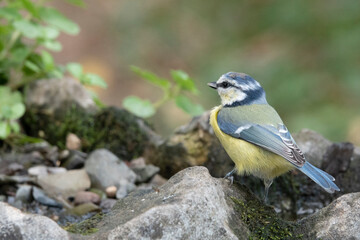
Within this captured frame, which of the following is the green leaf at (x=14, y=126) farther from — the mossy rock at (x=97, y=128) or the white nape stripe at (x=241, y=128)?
the white nape stripe at (x=241, y=128)

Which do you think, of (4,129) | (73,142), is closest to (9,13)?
(4,129)

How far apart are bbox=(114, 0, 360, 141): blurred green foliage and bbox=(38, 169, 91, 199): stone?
318cm

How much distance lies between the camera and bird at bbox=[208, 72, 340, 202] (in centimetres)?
275

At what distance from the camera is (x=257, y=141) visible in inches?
112

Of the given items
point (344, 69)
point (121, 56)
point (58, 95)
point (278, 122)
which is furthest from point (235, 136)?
point (121, 56)

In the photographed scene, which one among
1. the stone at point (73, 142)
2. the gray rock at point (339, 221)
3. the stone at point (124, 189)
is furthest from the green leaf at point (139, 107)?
the gray rock at point (339, 221)

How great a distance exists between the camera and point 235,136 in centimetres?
291

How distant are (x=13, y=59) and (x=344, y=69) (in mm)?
3973

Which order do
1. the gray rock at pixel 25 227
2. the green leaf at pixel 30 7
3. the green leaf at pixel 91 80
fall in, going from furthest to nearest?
the green leaf at pixel 91 80 < the green leaf at pixel 30 7 < the gray rock at pixel 25 227

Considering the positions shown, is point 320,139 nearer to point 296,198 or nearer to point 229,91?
point 296,198

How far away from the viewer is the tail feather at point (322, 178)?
2.60 m

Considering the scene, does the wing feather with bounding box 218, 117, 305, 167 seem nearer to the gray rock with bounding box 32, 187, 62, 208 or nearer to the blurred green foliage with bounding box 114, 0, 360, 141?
the gray rock with bounding box 32, 187, 62, 208

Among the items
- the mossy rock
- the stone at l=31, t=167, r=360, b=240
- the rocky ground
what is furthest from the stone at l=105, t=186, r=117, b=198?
the stone at l=31, t=167, r=360, b=240

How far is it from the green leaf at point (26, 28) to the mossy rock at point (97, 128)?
59 cm
